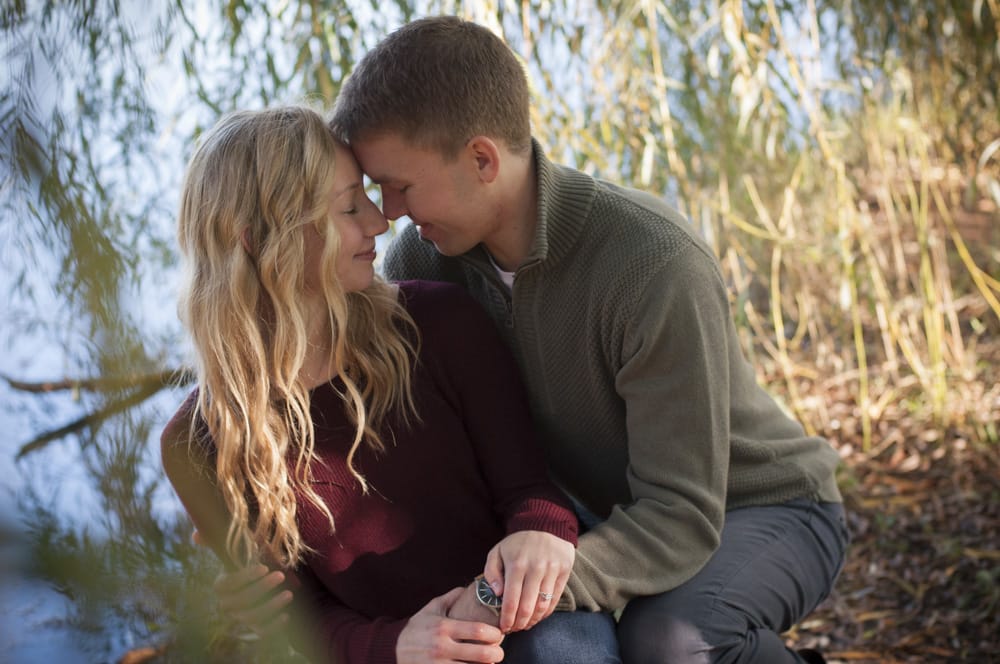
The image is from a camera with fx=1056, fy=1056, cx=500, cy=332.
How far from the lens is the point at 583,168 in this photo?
98.7 inches

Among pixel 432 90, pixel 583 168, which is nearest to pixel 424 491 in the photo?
pixel 432 90

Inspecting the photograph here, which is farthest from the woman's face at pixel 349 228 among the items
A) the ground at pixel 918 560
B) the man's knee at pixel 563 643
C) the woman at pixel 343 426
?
the ground at pixel 918 560

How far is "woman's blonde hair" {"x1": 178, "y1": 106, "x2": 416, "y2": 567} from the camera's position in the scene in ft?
4.82

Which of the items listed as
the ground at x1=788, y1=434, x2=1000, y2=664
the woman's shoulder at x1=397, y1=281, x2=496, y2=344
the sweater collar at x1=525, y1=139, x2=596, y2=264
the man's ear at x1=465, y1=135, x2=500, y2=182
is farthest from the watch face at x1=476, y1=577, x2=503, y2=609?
the ground at x1=788, y1=434, x2=1000, y2=664

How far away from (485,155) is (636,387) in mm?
413

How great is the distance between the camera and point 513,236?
65.7 inches

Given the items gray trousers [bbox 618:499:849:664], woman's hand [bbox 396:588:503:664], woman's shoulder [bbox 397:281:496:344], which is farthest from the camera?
woman's shoulder [bbox 397:281:496:344]

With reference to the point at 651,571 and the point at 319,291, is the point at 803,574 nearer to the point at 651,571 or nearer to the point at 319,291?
the point at 651,571

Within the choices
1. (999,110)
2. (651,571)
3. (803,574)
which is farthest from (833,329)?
(651,571)

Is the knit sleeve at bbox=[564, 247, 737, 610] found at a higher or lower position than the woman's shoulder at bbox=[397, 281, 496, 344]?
lower

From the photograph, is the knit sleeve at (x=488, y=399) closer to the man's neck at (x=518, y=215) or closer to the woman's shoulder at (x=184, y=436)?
the man's neck at (x=518, y=215)

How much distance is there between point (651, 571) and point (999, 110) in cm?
198

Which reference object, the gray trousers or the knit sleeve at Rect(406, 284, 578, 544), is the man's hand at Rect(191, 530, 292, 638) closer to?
the knit sleeve at Rect(406, 284, 578, 544)

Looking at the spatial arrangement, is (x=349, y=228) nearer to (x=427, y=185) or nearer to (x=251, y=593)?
(x=427, y=185)
